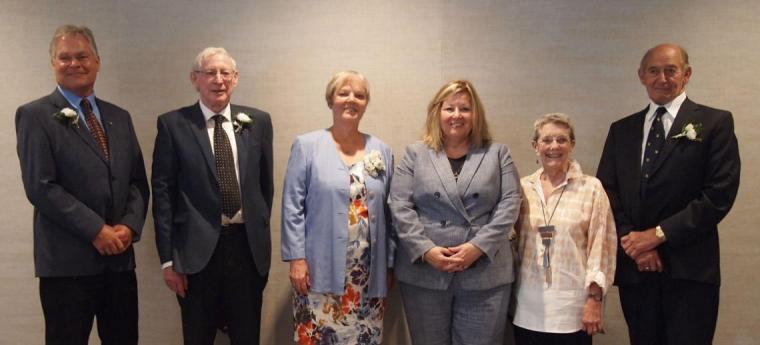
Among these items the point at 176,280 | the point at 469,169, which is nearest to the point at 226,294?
the point at 176,280

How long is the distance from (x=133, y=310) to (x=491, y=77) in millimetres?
2225

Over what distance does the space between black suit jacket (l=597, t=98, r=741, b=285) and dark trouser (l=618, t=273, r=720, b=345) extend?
62mm

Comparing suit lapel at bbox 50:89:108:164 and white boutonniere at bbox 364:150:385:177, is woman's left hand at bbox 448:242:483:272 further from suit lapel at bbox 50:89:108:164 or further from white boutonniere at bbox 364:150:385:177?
suit lapel at bbox 50:89:108:164

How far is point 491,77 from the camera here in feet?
10.5

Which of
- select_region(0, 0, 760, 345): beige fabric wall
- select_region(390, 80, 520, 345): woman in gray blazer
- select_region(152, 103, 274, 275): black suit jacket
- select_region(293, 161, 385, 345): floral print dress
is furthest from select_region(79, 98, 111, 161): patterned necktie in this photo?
select_region(390, 80, 520, 345): woman in gray blazer

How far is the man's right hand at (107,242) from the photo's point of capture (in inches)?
92.6

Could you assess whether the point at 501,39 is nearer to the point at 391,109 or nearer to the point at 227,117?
the point at 391,109

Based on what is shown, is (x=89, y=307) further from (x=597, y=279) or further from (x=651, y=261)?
(x=651, y=261)

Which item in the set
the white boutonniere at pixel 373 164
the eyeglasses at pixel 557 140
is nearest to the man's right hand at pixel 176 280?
the white boutonniere at pixel 373 164

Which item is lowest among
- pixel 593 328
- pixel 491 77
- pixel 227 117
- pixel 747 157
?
pixel 593 328

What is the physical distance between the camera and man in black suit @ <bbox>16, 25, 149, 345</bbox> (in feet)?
7.61

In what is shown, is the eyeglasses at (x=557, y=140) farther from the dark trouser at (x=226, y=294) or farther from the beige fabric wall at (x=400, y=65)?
the dark trouser at (x=226, y=294)

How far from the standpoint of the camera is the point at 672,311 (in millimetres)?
2502

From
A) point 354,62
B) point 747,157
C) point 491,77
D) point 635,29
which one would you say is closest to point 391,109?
point 354,62
